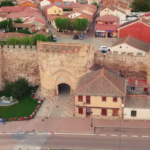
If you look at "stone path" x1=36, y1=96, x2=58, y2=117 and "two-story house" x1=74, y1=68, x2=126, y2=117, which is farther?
"stone path" x1=36, y1=96, x2=58, y2=117

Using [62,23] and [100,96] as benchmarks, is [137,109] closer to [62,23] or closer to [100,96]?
[100,96]

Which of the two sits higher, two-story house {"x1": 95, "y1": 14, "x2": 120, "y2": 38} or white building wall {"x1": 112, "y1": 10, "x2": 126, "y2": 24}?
white building wall {"x1": 112, "y1": 10, "x2": 126, "y2": 24}

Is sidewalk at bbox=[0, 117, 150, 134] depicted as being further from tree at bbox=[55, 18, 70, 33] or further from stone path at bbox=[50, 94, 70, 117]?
tree at bbox=[55, 18, 70, 33]

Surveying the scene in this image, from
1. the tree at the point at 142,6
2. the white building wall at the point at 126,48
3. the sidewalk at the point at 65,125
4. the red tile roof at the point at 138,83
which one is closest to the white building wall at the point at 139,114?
the sidewalk at the point at 65,125

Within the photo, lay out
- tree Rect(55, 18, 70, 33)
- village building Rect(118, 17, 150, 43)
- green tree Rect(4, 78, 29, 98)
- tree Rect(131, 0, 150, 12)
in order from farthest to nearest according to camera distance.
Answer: tree Rect(131, 0, 150, 12), tree Rect(55, 18, 70, 33), village building Rect(118, 17, 150, 43), green tree Rect(4, 78, 29, 98)

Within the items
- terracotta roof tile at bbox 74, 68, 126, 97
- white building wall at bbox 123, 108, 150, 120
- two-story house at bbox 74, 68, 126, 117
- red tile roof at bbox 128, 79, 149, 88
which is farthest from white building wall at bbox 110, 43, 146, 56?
white building wall at bbox 123, 108, 150, 120

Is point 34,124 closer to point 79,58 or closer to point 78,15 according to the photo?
point 79,58

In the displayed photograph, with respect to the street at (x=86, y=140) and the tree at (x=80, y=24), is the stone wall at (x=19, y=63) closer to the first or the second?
the street at (x=86, y=140)

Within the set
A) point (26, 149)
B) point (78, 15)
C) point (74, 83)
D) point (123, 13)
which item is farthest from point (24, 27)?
point (26, 149)
